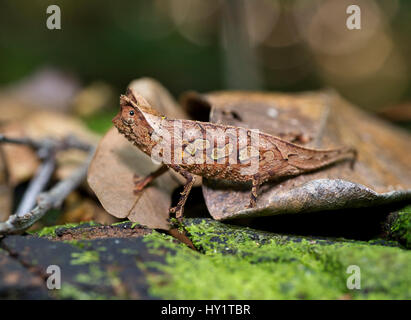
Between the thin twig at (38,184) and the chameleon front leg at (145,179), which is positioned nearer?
the chameleon front leg at (145,179)

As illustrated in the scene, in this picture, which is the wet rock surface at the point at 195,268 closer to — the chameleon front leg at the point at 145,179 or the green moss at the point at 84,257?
the green moss at the point at 84,257

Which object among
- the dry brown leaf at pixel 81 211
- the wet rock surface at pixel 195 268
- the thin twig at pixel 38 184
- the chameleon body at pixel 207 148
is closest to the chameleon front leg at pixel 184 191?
the chameleon body at pixel 207 148

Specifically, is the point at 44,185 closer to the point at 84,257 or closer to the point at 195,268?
the point at 84,257

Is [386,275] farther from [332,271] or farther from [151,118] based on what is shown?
[151,118]

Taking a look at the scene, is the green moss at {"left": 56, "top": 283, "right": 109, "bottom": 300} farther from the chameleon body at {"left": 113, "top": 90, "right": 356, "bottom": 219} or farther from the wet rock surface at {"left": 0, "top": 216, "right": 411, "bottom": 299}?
the chameleon body at {"left": 113, "top": 90, "right": 356, "bottom": 219}

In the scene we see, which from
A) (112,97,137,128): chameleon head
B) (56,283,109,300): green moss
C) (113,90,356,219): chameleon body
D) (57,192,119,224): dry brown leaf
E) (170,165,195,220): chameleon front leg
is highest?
(112,97,137,128): chameleon head

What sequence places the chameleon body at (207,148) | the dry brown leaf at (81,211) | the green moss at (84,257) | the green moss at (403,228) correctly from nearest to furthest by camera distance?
1. the green moss at (84,257)
2. the green moss at (403,228)
3. the chameleon body at (207,148)
4. the dry brown leaf at (81,211)

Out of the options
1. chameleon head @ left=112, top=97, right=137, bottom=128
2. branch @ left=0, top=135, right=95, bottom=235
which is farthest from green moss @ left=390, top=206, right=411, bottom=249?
branch @ left=0, top=135, right=95, bottom=235
